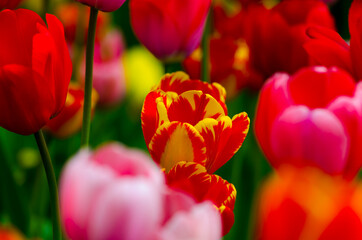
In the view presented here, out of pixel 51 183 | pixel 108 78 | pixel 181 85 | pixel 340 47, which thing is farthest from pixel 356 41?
pixel 108 78

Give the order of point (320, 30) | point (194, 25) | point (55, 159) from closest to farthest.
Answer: point (320, 30) → point (194, 25) → point (55, 159)

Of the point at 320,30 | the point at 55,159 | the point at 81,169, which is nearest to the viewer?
the point at 81,169

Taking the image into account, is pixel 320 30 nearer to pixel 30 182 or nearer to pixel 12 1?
pixel 12 1

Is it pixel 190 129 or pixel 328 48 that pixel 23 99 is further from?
pixel 328 48

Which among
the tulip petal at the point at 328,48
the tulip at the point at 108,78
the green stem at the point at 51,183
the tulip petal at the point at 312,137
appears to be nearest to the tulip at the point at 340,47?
the tulip petal at the point at 328,48

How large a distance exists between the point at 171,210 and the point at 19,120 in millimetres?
157

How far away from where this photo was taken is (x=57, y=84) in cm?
39

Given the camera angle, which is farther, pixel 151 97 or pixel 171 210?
pixel 151 97

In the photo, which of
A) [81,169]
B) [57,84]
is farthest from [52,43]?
[81,169]

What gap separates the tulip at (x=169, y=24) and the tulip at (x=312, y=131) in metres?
0.20

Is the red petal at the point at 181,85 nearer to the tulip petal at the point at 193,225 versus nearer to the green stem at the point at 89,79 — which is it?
the green stem at the point at 89,79

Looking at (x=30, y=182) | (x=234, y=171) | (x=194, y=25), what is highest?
(x=194, y=25)

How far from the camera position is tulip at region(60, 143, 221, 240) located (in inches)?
9.2

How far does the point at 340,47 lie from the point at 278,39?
0.61ft
